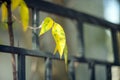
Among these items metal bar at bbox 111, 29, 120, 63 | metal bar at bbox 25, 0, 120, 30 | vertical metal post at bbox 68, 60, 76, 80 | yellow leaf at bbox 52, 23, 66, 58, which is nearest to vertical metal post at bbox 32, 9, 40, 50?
metal bar at bbox 25, 0, 120, 30

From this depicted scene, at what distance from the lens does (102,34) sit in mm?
2389

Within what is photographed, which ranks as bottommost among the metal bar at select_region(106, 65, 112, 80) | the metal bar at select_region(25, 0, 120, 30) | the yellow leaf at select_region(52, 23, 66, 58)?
the metal bar at select_region(106, 65, 112, 80)

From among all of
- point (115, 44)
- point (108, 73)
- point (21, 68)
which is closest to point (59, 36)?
point (21, 68)

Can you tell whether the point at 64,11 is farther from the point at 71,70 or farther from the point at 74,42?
the point at 74,42

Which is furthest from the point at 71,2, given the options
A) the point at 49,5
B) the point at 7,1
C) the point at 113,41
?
the point at 7,1

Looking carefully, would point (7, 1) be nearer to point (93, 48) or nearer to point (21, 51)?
point (21, 51)

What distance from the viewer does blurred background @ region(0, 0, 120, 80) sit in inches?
62.6

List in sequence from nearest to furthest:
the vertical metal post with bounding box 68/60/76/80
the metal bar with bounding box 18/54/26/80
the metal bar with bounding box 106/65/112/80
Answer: the metal bar with bounding box 18/54/26/80, the vertical metal post with bounding box 68/60/76/80, the metal bar with bounding box 106/65/112/80

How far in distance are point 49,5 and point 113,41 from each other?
2.19 feet

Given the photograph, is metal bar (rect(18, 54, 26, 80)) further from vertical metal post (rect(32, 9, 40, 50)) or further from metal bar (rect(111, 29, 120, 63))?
metal bar (rect(111, 29, 120, 63))

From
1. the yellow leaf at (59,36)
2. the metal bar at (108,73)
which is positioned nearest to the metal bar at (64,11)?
the metal bar at (108,73)

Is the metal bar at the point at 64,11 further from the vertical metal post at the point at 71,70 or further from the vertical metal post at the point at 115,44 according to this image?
the vertical metal post at the point at 71,70

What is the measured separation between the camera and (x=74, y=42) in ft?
7.33

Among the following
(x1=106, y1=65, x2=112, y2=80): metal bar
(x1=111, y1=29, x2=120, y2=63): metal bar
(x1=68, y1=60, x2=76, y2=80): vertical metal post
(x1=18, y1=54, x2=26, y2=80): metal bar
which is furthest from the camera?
(x1=111, y1=29, x2=120, y2=63): metal bar
